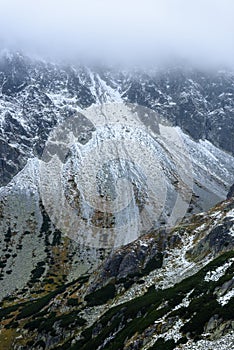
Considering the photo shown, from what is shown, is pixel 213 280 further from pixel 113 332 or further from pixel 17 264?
pixel 17 264

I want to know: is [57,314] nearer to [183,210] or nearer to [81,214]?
[81,214]

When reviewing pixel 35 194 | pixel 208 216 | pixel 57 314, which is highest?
pixel 35 194

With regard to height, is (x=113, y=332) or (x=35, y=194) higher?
(x=35, y=194)

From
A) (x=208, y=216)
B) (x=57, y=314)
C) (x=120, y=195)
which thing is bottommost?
(x=57, y=314)

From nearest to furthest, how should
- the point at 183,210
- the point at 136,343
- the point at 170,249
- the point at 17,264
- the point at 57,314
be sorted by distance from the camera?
1. the point at 136,343
2. the point at 57,314
3. the point at 170,249
4. the point at 17,264
5. the point at 183,210

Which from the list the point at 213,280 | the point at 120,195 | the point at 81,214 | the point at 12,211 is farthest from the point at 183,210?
the point at 213,280

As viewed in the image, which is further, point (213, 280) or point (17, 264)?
point (17, 264)

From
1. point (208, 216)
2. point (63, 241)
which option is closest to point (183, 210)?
point (63, 241)

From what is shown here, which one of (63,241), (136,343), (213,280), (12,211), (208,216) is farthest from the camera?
(12,211)

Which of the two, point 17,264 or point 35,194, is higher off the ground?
point 35,194
